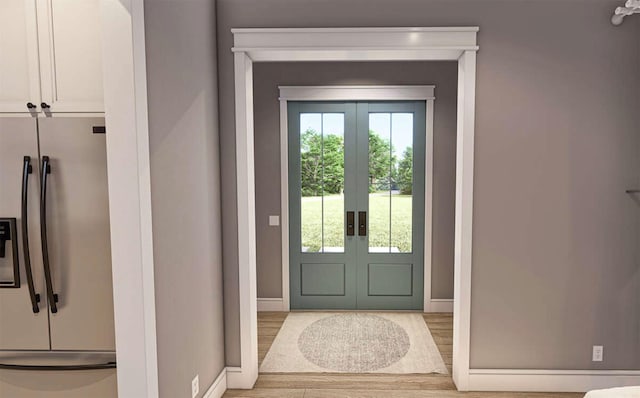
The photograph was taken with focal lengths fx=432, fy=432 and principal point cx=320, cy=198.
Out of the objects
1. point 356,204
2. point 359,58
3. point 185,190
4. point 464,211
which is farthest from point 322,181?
point 185,190

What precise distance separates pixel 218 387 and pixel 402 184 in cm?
274

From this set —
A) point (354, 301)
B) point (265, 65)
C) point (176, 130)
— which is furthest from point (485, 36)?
point (354, 301)

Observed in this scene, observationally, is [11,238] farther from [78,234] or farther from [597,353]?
[597,353]

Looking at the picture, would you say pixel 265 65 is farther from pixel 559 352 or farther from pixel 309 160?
A: pixel 559 352

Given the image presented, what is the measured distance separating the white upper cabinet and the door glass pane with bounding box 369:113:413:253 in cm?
300

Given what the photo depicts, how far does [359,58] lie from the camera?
3086mm

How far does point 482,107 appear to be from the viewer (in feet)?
9.66

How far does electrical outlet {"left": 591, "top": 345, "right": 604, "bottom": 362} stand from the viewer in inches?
120

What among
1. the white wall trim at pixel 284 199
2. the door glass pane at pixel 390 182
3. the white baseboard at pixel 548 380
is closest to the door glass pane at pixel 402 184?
the door glass pane at pixel 390 182

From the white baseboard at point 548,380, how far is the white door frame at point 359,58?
14 centimetres

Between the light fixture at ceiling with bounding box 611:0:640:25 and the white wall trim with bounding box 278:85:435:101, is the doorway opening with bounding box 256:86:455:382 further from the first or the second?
the light fixture at ceiling with bounding box 611:0:640:25

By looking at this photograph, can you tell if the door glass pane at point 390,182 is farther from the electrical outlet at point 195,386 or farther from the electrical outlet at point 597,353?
the electrical outlet at point 195,386

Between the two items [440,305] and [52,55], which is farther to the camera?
[440,305]

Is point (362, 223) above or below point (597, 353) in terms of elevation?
above
